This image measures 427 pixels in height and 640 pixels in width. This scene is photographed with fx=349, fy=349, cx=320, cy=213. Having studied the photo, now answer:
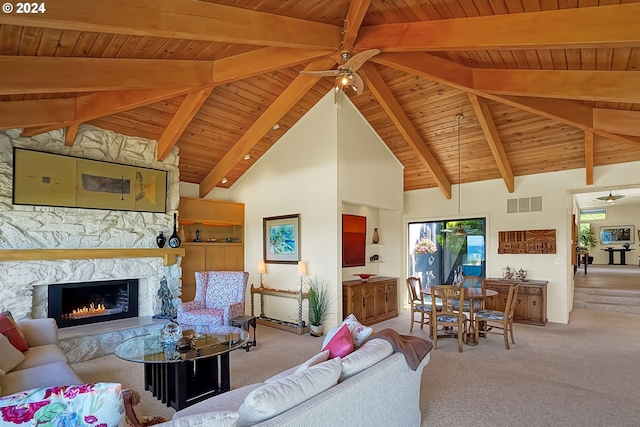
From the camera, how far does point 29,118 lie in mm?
4129

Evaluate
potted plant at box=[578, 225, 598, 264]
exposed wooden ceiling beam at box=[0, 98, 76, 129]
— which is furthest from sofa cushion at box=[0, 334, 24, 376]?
potted plant at box=[578, 225, 598, 264]

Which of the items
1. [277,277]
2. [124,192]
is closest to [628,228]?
[277,277]

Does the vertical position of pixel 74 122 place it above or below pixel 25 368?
A: above

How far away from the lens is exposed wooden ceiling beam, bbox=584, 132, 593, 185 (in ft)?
18.1

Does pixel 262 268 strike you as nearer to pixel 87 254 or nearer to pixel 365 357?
pixel 87 254

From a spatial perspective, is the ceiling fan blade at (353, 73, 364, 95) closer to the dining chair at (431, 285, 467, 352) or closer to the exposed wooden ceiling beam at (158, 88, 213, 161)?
the exposed wooden ceiling beam at (158, 88, 213, 161)

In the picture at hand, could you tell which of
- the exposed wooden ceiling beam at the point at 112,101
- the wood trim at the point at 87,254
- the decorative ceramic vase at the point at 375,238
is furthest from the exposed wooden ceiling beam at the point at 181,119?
the decorative ceramic vase at the point at 375,238

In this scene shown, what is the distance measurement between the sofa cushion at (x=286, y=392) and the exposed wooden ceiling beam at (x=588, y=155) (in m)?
5.69

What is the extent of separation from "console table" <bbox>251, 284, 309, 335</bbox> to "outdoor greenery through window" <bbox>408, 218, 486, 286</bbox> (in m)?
3.13

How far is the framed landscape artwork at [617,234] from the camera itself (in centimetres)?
1384

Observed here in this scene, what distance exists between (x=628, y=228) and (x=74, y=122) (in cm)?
1808

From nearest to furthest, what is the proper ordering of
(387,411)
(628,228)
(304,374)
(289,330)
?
1. (304,374)
2. (387,411)
3. (289,330)
4. (628,228)

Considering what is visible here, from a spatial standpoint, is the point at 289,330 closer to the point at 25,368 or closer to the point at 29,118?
the point at 25,368

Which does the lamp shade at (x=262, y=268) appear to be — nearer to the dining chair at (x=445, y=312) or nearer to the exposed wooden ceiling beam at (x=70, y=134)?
the dining chair at (x=445, y=312)
